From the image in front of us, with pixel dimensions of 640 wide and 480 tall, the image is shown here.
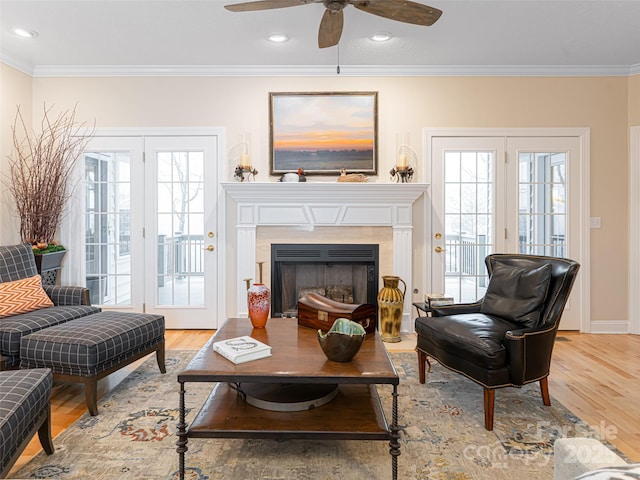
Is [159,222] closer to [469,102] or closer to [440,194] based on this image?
[440,194]

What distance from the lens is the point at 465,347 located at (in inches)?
97.4

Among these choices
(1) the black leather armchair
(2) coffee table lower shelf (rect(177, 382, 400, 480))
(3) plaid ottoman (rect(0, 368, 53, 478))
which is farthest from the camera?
(1) the black leather armchair

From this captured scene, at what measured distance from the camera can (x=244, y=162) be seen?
14.1 ft

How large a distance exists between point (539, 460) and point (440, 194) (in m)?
2.87

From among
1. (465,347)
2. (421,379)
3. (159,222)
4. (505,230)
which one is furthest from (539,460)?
(159,222)

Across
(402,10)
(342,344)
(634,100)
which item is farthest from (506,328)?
(634,100)

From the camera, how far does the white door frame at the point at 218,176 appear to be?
445 centimetres

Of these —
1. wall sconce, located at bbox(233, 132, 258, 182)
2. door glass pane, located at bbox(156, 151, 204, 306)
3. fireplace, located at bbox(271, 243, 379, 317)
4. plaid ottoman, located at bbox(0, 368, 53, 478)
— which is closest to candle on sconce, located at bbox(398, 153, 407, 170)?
fireplace, located at bbox(271, 243, 379, 317)

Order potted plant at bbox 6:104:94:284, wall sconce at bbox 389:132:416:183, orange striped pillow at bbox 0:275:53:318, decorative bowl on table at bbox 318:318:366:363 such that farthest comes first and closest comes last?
wall sconce at bbox 389:132:416:183 < potted plant at bbox 6:104:94:284 < orange striped pillow at bbox 0:275:53:318 < decorative bowl on table at bbox 318:318:366:363

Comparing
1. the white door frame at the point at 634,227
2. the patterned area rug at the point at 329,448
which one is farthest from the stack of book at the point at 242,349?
the white door frame at the point at 634,227

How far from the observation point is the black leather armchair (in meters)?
2.35

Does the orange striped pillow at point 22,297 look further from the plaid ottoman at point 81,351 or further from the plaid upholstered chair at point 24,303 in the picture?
the plaid ottoman at point 81,351

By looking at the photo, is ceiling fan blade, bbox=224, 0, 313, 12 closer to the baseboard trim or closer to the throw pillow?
the throw pillow

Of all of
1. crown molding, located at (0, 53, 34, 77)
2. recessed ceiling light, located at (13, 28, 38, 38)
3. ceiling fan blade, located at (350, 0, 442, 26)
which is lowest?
ceiling fan blade, located at (350, 0, 442, 26)
